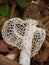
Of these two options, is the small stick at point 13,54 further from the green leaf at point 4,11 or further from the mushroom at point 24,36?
the green leaf at point 4,11

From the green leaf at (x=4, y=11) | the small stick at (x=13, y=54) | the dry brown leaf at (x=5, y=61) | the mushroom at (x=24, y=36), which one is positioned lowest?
the small stick at (x=13, y=54)

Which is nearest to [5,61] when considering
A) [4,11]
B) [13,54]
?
[13,54]

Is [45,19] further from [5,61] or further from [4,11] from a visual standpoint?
[5,61]

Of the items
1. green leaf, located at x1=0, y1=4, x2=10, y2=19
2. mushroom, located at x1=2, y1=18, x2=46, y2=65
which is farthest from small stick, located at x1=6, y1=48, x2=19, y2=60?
green leaf, located at x1=0, y1=4, x2=10, y2=19

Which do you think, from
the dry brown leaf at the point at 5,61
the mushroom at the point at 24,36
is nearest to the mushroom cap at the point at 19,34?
the mushroom at the point at 24,36

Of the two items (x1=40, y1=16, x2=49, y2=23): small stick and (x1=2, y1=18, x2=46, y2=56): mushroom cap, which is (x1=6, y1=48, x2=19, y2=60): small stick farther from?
(x1=40, y1=16, x2=49, y2=23): small stick

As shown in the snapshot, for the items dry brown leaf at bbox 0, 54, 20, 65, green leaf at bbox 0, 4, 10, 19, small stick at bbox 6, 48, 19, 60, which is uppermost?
green leaf at bbox 0, 4, 10, 19

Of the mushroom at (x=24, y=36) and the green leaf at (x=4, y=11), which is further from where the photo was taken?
the green leaf at (x=4, y=11)

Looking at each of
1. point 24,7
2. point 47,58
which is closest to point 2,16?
point 24,7
